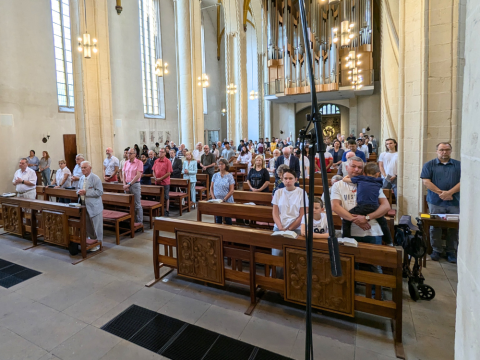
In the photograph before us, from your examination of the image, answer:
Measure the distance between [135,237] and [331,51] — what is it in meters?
15.7

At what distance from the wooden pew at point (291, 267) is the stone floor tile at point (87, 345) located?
1.03 metres

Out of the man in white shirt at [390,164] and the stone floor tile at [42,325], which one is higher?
the man in white shirt at [390,164]

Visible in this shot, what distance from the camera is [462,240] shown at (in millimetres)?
1169

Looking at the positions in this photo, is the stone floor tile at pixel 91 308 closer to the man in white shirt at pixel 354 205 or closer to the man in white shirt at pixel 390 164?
the man in white shirt at pixel 354 205

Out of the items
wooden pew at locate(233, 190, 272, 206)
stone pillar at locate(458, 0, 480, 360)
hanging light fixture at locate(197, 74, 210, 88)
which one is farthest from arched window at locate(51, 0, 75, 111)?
stone pillar at locate(458, 0, 480, 360)

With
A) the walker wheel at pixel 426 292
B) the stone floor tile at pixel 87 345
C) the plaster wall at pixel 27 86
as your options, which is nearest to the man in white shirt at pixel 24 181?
the plaster wall at pixel 27 86

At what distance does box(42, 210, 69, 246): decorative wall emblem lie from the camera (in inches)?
196

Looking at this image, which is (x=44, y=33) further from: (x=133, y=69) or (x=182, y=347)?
(x=182, y=347)

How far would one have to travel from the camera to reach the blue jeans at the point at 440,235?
444 centimetres

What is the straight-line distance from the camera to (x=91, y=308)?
3408 mm

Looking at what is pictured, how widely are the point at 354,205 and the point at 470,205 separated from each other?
2.44m

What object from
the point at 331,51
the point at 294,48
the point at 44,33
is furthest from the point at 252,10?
the point at 44,33

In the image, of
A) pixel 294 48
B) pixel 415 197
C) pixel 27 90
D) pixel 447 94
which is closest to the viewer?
pixel 447 94

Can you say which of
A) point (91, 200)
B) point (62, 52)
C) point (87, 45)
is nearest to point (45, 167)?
point (87, 45)
